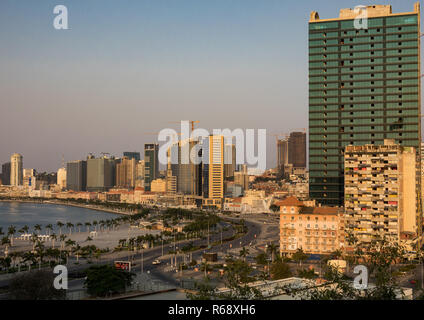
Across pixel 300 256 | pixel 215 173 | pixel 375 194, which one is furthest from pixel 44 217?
pixel 375 194

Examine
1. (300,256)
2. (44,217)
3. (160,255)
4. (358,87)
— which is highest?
(358,87)

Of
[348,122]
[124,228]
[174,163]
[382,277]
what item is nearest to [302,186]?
[174,163]

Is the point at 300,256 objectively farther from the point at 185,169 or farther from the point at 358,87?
the point at 185,169

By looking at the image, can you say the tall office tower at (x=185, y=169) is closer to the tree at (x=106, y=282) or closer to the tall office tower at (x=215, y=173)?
the tall office tower at (x=215, y=173)

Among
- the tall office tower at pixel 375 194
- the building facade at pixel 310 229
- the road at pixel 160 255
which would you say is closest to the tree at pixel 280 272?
the road at pixel 160 255

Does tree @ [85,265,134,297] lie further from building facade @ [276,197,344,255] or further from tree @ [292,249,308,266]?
building facade @ [276,197,344,255]
